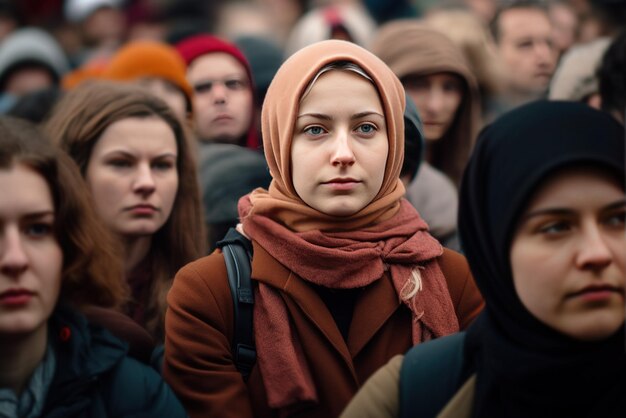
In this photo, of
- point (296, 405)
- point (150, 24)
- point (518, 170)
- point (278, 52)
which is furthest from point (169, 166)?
point (150, 24)

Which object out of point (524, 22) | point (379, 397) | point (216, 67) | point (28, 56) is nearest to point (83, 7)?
point (28, 56)

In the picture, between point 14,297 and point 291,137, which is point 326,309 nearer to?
point 291,137

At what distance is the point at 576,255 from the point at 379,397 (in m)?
0.77

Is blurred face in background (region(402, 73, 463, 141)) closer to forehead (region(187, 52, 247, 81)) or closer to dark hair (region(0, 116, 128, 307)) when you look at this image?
forehead (region(187, 52, 247, 81))

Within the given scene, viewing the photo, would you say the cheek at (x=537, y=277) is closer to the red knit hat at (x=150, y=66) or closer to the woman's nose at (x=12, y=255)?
the woman's nose at (x=12, y=255)

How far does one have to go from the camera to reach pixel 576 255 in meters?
3.57

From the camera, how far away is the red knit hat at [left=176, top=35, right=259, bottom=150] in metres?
7.80

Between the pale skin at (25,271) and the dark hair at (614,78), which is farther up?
the dark hair at (614,78)

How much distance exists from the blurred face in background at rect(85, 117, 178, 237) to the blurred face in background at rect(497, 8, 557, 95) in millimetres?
4427

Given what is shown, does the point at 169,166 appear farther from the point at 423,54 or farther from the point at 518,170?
the point at 518,170

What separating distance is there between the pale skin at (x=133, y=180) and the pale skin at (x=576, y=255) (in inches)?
98.1

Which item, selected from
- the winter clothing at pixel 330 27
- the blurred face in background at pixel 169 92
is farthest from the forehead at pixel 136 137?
the winter clothing at pixel 330 27

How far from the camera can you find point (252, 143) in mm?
7738

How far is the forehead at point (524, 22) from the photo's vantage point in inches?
380
